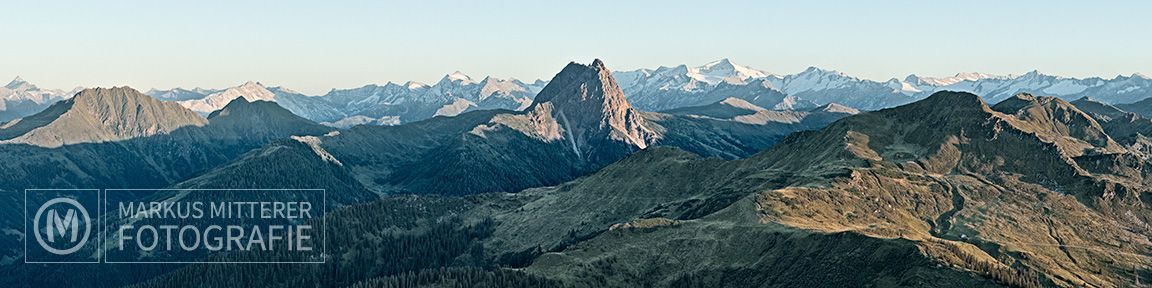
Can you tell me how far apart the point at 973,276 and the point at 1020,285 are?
969cm

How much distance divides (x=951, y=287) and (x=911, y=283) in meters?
8.44

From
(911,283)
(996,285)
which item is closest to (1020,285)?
(996,285)

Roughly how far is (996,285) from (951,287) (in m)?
9.37

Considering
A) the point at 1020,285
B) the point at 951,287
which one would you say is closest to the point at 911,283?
the point at 951,287

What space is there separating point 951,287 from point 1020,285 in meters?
15.4

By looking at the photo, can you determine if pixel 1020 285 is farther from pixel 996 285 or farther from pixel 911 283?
pixel 911 283

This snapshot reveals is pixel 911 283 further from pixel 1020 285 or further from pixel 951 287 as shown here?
pixel 1020 285

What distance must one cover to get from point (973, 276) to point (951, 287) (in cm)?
756

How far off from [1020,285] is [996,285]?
21.2 ft

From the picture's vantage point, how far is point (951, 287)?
195250 mm

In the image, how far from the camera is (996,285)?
193 metres

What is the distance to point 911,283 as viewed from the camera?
199250 mm

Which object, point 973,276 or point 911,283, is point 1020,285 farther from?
point 911,283
